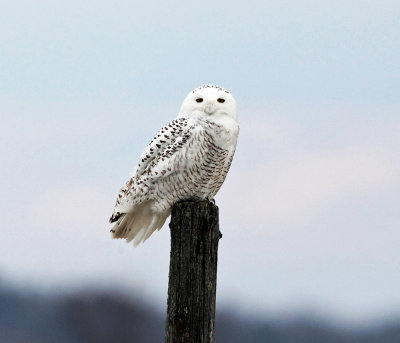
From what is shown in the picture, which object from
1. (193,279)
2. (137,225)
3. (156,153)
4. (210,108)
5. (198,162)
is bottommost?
(193,279)

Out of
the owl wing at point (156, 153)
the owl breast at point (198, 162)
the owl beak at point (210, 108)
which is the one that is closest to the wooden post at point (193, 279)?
the owl breast at point (198, 162)

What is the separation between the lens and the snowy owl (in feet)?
15.7

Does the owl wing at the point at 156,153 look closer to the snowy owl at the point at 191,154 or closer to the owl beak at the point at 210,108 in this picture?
the snowy owl at the point at 191,154

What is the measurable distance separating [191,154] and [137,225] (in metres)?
0.82

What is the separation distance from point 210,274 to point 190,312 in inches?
10.0

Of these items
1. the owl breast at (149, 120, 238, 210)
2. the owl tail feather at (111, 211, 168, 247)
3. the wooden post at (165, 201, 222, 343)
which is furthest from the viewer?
the owl tail feather at (111, 211, 168, 247)

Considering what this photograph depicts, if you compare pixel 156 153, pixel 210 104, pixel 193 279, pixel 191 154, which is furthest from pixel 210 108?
pixel 193 279

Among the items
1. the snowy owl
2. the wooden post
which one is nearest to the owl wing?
the snowy owl

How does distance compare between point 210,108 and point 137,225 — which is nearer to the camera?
point 210,108

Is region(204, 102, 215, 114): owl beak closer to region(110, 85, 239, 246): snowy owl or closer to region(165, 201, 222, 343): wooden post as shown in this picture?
region(110, 85, 239, 246): snowy owl

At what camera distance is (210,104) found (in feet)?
15.7

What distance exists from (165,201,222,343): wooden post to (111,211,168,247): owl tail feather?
0.78 m

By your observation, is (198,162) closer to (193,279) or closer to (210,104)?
(210,104)

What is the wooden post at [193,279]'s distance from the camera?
421cm
